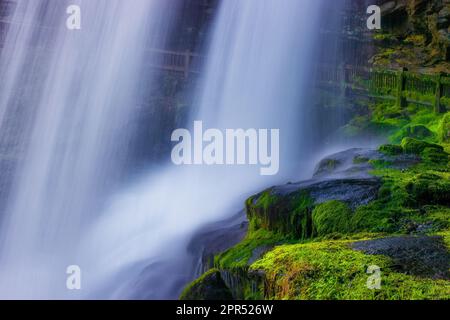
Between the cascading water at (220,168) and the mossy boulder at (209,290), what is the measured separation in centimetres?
151

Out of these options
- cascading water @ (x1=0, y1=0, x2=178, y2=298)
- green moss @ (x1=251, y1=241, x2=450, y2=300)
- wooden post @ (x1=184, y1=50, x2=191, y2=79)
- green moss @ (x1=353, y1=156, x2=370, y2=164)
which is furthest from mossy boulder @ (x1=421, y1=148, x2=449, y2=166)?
wooden post @ (x1=184, y1=50, x2=191, y2=79)

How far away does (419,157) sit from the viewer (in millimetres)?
8070

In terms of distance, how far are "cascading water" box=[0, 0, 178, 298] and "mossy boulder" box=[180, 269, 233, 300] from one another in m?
6.04

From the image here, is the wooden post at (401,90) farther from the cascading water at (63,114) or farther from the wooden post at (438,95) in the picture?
the cascading water at (63,114)

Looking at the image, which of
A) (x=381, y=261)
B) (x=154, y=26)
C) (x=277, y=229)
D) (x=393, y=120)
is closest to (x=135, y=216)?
(x=277, y=229)

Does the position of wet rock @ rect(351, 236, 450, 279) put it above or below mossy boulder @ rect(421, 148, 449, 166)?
below

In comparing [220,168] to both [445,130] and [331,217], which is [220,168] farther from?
[331,217]

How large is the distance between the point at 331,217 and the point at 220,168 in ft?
18.0

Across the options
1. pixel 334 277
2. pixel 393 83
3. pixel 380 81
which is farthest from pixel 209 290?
pixel 380 81

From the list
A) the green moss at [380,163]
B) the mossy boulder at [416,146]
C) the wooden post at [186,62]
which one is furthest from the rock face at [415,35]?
the green moss at [380,163]

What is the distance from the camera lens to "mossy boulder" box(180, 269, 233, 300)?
579 centimetres

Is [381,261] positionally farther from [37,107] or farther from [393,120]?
[37,107]

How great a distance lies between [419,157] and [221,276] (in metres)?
3.63

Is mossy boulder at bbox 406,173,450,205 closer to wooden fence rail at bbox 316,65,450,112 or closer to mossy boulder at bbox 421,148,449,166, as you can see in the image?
mossy boulder at bbox 421,148,449,166
